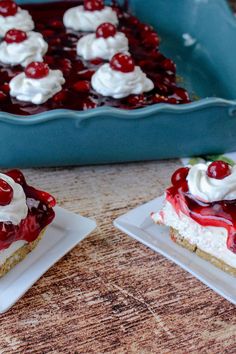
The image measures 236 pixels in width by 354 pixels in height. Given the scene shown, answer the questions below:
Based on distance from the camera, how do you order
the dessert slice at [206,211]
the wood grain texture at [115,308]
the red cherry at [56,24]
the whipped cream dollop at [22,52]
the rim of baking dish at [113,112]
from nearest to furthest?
the wood grain texture at [115,308], the dessert slice at [206,211], the rim of baking dish at [113,112], the whipped cream dollop at [22,52], the red cherry at [56,24]

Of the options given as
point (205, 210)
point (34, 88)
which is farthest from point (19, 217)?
point (34, 88)

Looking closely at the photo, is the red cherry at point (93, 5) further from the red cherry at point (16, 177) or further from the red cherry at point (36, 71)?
the red cherry at point (16, 177)

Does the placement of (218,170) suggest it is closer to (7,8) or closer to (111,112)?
(111,112)

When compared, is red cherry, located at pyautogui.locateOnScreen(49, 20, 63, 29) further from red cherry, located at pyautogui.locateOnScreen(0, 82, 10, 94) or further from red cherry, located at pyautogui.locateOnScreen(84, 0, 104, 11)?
red cherry, located at pyautogui.locateOnScreen(0, 82, 10, 94)

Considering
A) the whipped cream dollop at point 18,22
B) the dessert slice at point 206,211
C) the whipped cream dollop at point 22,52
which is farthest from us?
the whipped cream dollop at point 18,22

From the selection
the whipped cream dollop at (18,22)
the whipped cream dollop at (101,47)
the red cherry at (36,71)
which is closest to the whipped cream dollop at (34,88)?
the red cherry at (36,71)

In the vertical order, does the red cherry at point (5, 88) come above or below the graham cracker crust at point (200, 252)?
below

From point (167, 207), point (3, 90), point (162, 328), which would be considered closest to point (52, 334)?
point (162, 328)
